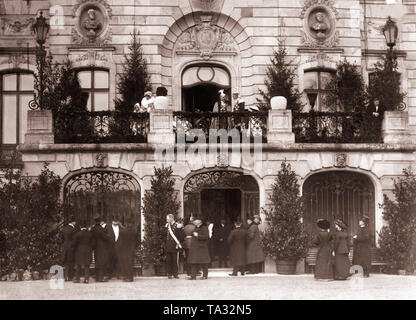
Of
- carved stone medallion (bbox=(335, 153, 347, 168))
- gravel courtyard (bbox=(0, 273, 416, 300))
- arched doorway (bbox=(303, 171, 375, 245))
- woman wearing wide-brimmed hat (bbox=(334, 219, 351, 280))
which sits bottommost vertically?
gravel courtyard (bbox=(0, 273, 416, 300))

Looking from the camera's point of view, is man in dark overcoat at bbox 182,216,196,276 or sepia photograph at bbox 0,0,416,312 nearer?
sepia photograph at bbox 0,0,416,312

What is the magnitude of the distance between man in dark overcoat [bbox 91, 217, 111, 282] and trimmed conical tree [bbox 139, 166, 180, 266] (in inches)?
60.5

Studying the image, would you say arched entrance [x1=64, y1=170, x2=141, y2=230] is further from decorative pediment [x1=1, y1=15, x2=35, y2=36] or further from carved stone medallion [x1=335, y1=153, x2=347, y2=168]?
decorative pediment [x1=1, y1=15, x2=35, y2=36]

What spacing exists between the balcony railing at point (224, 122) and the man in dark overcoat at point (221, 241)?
270 cm

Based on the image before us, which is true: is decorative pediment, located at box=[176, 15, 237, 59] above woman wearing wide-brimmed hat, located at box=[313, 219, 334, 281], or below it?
above

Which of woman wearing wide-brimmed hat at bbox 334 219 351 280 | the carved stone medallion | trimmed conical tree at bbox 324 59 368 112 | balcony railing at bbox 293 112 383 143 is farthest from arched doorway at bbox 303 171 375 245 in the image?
woman wearing wide-brimmed hat at bbox 334 219 351 280

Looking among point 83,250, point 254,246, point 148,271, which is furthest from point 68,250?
point 254,246

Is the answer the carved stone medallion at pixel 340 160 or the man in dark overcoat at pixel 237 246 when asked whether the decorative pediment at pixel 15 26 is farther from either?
the carved stone medallion at pixel 340 160

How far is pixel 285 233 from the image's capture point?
22.8 metres

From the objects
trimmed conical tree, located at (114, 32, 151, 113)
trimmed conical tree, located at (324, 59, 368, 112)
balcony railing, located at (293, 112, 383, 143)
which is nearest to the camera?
balcony railing, located at (293, 112, 383, 143)

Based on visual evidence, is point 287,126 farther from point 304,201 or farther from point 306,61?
point 306,61

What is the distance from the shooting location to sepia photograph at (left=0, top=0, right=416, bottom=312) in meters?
21.4

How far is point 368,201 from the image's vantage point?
80.1 feet
